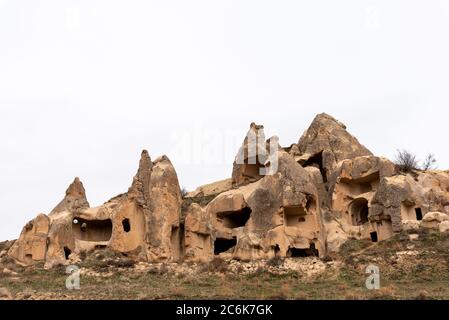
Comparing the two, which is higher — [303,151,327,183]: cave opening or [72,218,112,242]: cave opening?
[303,151,327,183]: cave opening

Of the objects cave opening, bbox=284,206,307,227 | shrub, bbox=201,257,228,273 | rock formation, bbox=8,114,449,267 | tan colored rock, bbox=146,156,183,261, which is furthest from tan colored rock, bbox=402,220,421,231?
tan colored rock, bbox=146,156,183,261

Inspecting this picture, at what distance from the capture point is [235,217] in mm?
32312

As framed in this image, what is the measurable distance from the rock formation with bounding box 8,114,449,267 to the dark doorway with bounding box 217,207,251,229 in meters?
0.06

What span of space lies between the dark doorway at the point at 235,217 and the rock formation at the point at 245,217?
57 mm

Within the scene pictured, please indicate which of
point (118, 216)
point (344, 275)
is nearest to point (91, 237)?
point (118, 216)

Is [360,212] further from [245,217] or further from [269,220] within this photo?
[269,220]

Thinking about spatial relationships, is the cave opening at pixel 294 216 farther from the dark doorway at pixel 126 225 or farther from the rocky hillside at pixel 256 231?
the dark doorway at pixel 126 225

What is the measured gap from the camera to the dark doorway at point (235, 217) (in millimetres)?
31516

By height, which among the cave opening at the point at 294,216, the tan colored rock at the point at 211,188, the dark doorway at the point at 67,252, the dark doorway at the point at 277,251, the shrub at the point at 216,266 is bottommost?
the shrub at the point at 216,266

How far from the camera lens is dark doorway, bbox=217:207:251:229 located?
103ft

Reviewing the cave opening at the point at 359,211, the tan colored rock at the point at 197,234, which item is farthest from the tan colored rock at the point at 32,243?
the cave opening at the point at 359,211

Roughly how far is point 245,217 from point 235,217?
0.58 meters

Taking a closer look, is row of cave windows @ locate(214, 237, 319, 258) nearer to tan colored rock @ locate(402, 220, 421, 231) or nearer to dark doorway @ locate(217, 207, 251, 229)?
dark doorway @ locate(217, 207, 251, 229)
